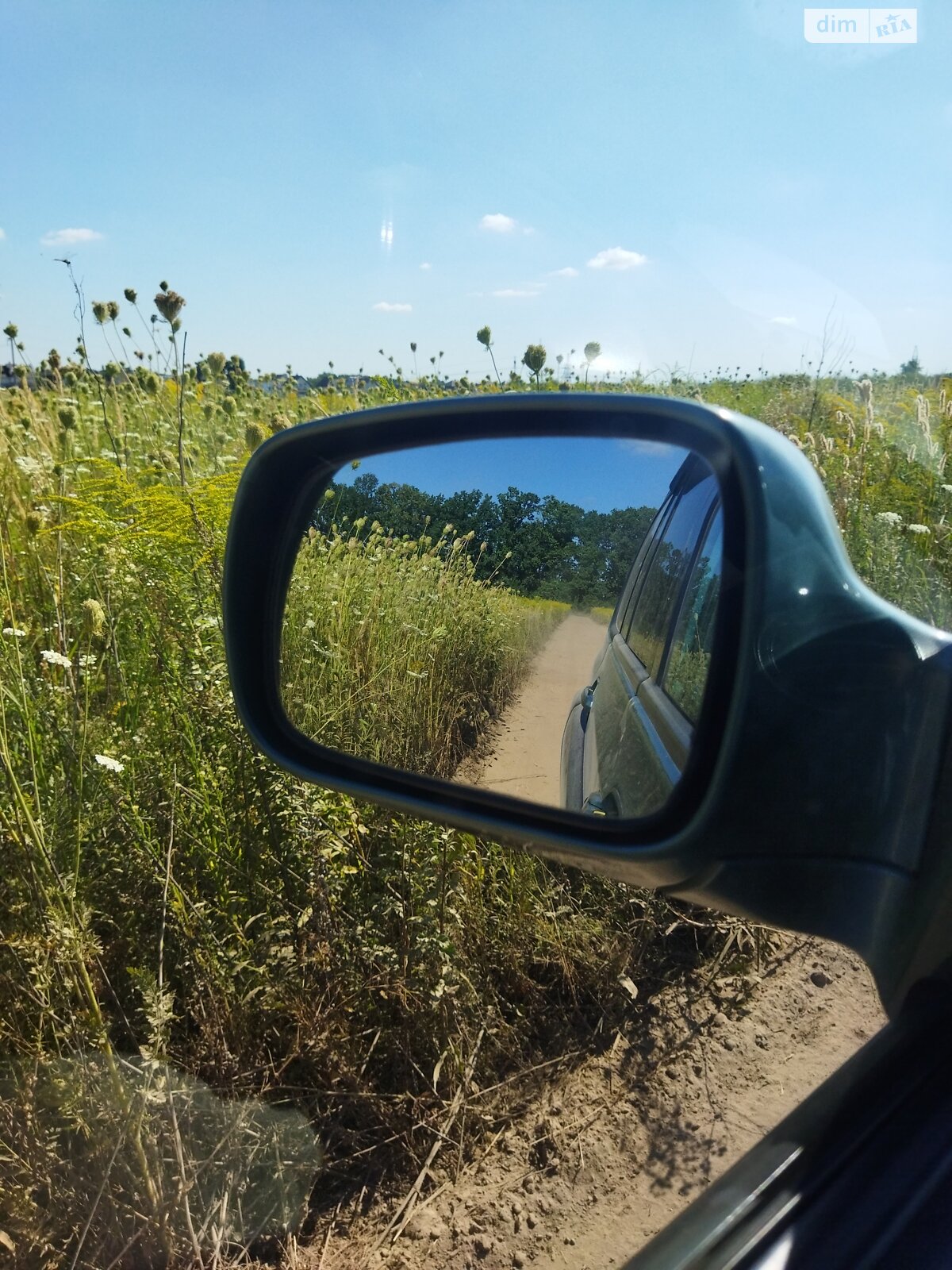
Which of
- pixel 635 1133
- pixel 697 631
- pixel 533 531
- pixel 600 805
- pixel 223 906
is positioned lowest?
pixel 635 1133

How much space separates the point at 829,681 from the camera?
97 cm

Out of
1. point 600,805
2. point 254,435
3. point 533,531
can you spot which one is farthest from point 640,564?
point 254,435

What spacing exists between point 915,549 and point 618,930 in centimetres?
183

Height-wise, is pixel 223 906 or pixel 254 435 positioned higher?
pixel 254 435

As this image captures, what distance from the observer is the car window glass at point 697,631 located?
1215 mm

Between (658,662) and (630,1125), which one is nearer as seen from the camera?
(658,662)

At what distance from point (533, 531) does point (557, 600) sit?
0.45ft

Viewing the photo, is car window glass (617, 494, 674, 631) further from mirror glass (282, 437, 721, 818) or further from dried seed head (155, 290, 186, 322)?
dried seed head (155, 290, 186, 322)

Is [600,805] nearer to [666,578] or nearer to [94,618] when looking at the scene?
[666,578]

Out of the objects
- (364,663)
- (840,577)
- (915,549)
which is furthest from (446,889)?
(915,549)

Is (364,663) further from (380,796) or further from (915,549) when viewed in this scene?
(915,549)

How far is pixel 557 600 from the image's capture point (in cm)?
158

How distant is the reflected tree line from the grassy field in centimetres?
8

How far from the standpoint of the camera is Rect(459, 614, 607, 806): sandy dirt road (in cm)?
146
